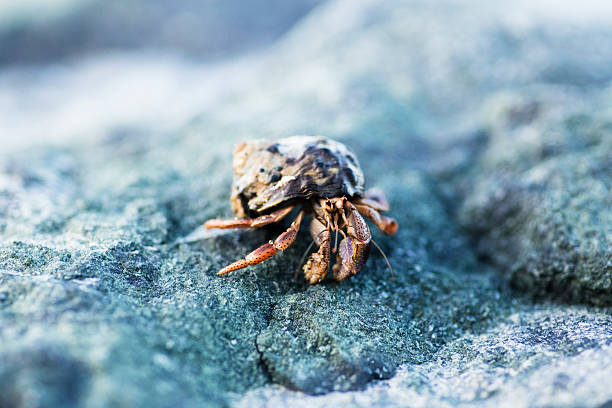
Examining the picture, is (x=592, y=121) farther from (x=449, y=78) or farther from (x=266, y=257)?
(x=266, y=257)

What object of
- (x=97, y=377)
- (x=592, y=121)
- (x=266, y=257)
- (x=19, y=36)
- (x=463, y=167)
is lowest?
(x=97, y=377)

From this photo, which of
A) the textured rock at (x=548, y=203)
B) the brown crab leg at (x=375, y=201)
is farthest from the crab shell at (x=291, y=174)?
the textured rock at (x=548, y=203)

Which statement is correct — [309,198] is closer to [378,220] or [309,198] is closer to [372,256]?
[378,220]

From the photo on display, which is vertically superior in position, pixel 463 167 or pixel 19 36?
pixel 19 36

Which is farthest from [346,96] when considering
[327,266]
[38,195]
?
[38,195]

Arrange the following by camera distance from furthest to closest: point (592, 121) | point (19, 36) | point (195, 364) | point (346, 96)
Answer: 1. point (19, 36)
2. point (346, 96)
3. point (592, 121)
4. point (195, 364)

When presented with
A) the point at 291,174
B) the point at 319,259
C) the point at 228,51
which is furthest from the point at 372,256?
the point at 228,51

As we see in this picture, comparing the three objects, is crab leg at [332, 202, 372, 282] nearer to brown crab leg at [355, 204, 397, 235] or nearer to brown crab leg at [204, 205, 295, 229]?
brown crab leg at [355, 204, 397, 235]
